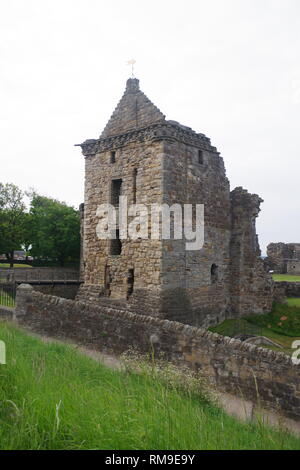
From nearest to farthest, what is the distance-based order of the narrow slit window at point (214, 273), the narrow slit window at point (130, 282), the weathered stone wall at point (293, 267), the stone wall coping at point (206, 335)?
the stone wall coping at point (206, 335)
the narrow slit window at point (130, 282)
the narrow slit window at point (214, 273)
the weathered stone wall at point (293, 267)

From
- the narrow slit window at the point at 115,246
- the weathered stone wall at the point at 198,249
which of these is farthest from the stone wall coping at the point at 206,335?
the narrow slit window at the point at 115,246

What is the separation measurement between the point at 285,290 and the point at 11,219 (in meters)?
24.5

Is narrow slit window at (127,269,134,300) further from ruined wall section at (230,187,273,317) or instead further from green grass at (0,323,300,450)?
green grass at (0,323,300,450)

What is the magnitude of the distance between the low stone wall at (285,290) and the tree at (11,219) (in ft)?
74.0

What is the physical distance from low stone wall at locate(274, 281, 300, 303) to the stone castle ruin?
26.2 feet

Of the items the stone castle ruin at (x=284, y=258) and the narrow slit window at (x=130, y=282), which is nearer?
the narrow slit window at (x=130, y=282)

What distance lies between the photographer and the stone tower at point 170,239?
48.5ft

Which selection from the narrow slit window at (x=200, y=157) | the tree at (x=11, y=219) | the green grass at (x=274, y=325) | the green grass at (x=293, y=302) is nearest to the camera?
the green grass at (x=274, y=325)

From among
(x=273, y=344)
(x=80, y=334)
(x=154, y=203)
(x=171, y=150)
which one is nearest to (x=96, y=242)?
(x=154, y=203)

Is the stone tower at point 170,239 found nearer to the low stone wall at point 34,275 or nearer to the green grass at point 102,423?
the low stone wall at point 34,275

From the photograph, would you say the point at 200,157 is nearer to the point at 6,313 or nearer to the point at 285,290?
the point at 285,290
